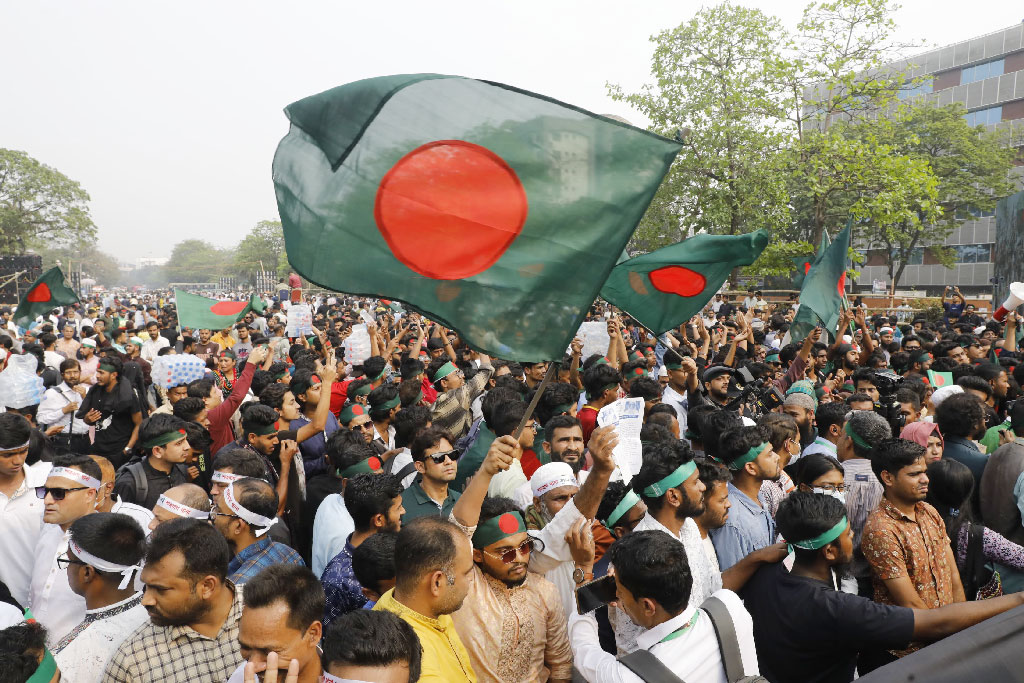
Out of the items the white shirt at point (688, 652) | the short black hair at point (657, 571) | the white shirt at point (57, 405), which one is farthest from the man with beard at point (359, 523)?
the white shirt at point (57, 405)

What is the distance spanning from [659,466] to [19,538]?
3.27 metres

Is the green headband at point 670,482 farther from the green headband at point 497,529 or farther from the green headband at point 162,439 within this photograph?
the green headband at point 162,439

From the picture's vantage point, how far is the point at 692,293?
19.4 ft

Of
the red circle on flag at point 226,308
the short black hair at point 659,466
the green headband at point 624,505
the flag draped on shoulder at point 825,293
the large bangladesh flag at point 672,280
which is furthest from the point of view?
the red circle on flag at point 226,308

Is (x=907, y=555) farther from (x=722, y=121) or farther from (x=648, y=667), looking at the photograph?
(x=722, y=121)

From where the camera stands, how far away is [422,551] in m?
2.49

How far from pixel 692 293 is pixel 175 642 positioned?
15.1ft

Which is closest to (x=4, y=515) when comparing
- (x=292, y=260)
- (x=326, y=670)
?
(x=292, y=260)

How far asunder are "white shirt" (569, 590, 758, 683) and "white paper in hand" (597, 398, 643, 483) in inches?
36.3

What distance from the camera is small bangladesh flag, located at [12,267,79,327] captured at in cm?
1091

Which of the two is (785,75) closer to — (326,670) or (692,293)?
(692,293)

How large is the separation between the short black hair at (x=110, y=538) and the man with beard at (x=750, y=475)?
268 cm

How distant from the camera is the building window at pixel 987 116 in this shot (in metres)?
45.2

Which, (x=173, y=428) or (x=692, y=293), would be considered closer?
(x=173, y=428)
